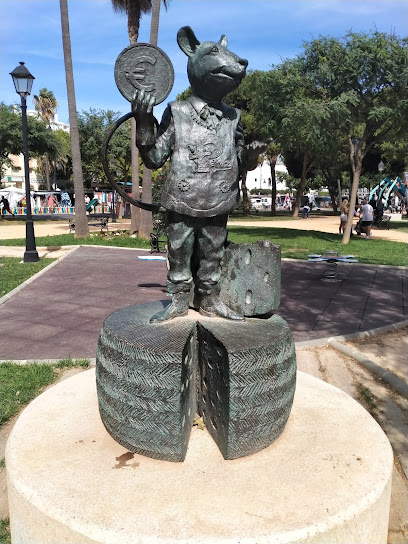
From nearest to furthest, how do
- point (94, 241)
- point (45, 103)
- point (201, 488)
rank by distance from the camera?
1. point (201, 488)
2. point (94, 241)
3. point (45, 103)

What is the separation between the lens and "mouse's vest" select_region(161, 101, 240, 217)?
9.75 feet

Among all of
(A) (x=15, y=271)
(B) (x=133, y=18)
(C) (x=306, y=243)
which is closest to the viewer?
(A) (x=15, y=271)

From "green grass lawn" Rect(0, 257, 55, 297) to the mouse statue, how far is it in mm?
5846

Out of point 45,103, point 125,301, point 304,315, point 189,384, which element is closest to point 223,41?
point 189,384

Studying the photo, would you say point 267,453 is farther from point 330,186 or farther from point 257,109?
point 330,186

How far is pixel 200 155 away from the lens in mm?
2973

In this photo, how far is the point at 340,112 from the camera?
1330 cm

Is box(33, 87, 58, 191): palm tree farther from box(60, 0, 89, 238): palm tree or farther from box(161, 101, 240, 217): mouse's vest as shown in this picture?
box(161, 101, 240, 217): mouse's vest

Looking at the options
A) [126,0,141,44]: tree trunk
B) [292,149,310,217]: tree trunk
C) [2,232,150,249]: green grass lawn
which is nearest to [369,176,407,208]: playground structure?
[292,149,310,217]: tree trunk

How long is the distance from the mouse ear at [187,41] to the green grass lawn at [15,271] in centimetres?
619

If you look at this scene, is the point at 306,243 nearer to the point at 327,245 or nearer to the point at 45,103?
the point at 327,245

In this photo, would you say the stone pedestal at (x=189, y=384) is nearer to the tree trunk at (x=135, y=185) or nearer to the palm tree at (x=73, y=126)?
the palm tree at (x=73, y=126)

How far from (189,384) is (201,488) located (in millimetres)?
642

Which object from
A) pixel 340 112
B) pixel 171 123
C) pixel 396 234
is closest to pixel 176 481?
pixel 171 123
